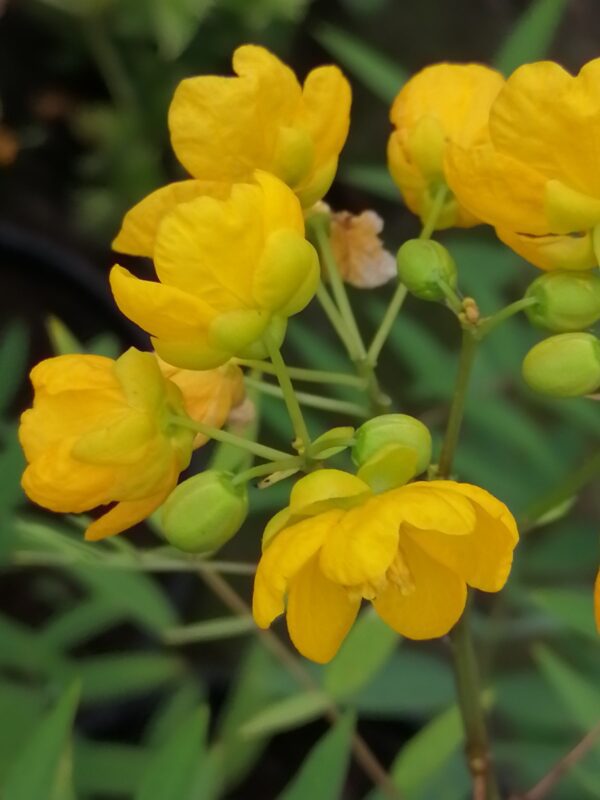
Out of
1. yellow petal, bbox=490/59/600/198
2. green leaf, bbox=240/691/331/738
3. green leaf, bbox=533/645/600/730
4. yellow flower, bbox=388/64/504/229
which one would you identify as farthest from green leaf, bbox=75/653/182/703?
yellow petal, bbox=490/59/600/198

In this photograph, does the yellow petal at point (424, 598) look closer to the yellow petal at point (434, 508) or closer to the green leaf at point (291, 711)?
the yellow petal at point (434, 508)

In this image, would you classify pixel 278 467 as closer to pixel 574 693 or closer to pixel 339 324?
pixel 339 324

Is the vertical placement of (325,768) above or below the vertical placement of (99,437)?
below

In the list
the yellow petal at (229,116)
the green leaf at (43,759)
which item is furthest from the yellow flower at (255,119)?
the green leaf at (43,759)

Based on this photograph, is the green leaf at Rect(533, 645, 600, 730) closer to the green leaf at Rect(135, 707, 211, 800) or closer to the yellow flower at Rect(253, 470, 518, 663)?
the green leaf at Rect(135, 707, 211, 800)

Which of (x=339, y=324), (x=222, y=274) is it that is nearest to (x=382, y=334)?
(x=339, y=324)

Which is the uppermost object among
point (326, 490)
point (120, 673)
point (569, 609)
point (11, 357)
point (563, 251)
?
point (563, 251)

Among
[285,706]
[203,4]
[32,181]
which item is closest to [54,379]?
[285,706]

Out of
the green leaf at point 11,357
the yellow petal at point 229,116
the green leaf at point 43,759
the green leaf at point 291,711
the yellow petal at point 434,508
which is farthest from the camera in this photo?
the green leaf at point 11,357
